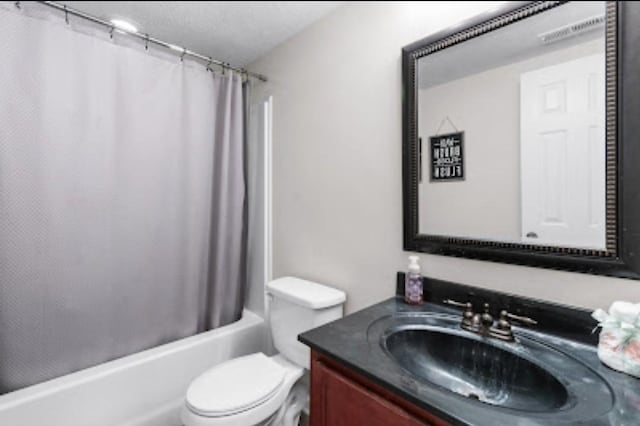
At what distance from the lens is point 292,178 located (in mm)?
1671

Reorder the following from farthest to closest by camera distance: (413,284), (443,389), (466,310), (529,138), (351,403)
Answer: (413,284) < (466,310) < (529,138) < (351,403) < (443,389)

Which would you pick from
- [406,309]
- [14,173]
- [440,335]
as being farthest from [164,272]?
[440,335]

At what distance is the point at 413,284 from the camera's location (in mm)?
1094

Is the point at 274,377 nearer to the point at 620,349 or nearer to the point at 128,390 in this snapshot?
the point at 128,390

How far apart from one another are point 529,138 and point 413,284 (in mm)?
594

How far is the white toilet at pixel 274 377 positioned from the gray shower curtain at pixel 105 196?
46 centimetres

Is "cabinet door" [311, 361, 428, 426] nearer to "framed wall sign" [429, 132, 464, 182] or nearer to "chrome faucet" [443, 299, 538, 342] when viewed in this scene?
"chrome faucet" [443, 299, 538, 342]

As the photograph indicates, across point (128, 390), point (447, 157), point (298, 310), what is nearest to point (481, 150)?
point (447, 157)

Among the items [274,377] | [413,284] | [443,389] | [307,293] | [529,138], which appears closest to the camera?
[443,389]

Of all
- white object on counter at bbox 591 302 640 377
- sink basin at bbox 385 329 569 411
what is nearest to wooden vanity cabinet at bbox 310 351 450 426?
sink basin at bbox 385 329 569 411

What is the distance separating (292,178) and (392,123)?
67cm

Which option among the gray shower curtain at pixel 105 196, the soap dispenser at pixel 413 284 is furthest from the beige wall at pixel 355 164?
the gray shower curtain at pixel 105 196

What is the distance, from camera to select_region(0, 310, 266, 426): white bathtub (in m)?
1.14

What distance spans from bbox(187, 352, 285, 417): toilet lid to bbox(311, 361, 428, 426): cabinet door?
14.2 inches
